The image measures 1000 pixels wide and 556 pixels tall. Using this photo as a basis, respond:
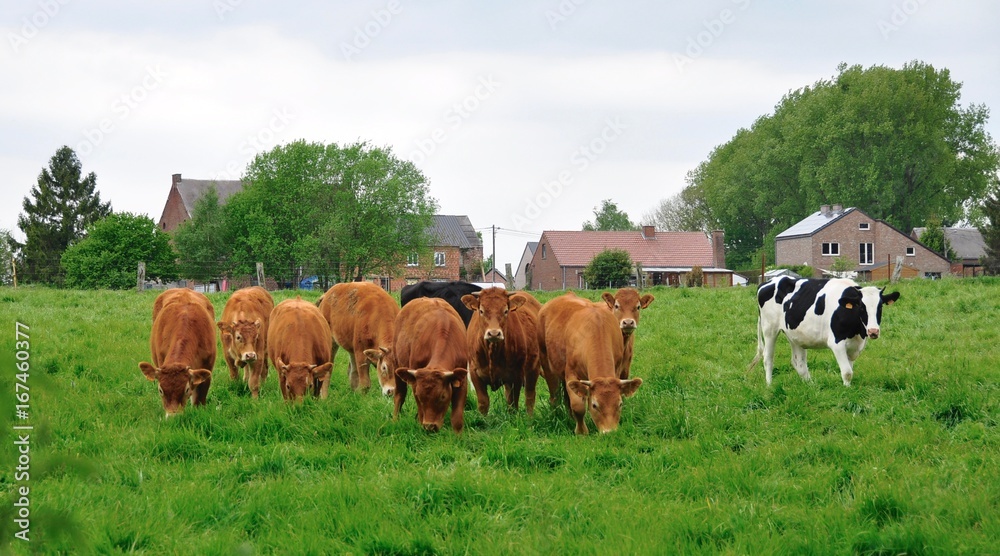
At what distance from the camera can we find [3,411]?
1.87m

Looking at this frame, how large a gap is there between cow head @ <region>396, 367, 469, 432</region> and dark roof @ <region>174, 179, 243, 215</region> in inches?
2465

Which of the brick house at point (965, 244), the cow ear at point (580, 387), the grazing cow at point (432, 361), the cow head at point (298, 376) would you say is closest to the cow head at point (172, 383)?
the cow head at point (298, 376)

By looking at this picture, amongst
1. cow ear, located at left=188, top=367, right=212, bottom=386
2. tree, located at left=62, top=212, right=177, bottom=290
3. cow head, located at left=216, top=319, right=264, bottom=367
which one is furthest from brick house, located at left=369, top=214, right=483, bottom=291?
cow ear, located at left=188, top=367, right=212, bottom=386

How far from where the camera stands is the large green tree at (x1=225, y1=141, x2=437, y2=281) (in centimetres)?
4595

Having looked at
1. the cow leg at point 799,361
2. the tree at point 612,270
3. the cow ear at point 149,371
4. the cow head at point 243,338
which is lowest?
the cow leg at point 799,361

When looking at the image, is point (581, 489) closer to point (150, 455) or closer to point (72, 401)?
point (150, 455)

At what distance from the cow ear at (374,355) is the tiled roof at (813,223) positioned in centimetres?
5908

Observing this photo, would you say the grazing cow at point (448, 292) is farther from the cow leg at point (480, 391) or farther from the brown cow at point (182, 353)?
the brown cow at point (182, 353)

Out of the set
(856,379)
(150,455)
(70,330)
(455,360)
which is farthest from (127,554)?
(70,330)

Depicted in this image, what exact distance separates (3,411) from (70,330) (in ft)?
48.5

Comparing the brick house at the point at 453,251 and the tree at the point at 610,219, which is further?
the tree at the point at 610,219

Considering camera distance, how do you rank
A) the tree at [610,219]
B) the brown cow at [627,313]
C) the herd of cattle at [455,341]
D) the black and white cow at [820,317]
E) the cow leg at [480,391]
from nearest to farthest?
1. the herd of cattle at [455,341]
2. the cow leg at [480,391]
3. the brown cow at [627,313]
4. the black and white cow at [820,317]
5. the tree at [610,219]

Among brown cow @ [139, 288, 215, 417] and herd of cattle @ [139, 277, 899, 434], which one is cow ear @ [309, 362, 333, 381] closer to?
herd of cattle @ [139, 277, 899, 434]

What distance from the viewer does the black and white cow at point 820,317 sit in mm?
10508
